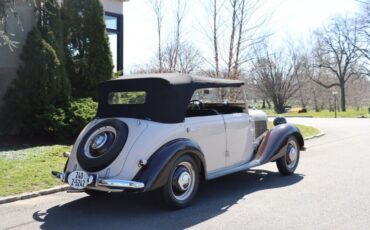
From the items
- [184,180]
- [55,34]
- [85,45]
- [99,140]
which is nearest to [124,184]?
[99,140]

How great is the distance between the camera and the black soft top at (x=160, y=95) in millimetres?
6195

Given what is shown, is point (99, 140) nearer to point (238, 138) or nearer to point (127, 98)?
point (127, 98)

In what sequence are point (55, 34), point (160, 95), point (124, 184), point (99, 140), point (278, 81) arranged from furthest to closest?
1. point (278, 81)
2. point (55, 34)
3. point (160, 95)
4. point (99, 140)
5. point (124, 184)

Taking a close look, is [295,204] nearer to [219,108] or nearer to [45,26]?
[219,108]

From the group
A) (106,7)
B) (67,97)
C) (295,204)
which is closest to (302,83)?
(106,7)

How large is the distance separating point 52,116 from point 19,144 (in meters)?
1.01

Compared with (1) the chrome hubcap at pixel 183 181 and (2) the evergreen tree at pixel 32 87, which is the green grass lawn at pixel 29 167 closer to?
(2) the evergreen tree at pixel 32 87

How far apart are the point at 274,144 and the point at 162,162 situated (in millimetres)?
2796

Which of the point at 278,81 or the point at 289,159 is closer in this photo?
the point at 289,159

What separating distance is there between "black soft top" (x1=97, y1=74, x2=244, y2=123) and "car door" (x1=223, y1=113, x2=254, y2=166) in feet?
2.41

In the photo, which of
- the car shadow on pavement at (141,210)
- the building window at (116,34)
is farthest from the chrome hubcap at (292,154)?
the building window at (116,34)

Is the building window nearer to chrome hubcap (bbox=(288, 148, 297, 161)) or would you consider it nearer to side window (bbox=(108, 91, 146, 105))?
chrome hubcap (bbox=(288, 148, 297, 161))

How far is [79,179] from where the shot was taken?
18.4ft

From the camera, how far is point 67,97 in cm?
1202
